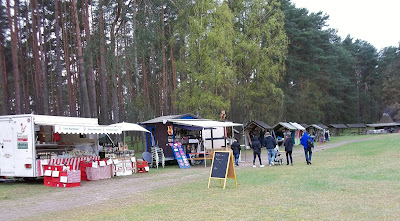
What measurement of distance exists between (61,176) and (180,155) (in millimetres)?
6997

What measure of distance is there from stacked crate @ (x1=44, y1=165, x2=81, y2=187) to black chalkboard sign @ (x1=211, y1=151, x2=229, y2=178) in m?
4.86

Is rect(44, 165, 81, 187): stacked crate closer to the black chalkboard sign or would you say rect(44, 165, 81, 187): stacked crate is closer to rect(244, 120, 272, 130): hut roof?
the black chalkboard sign

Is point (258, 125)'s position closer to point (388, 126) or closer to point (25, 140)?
point (25, 140)

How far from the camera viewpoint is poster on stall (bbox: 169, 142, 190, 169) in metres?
17.7

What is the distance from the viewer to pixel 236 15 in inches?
1267

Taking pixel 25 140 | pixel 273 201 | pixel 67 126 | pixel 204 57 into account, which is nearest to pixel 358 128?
pixel 204 57

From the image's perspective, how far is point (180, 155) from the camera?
1800 centimetres

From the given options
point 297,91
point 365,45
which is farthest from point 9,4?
point 365,45

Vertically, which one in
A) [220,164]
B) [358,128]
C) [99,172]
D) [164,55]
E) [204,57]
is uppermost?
[164,55]

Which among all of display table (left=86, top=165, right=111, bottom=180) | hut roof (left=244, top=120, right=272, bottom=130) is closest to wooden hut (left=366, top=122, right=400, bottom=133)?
hut roof (left=244, top=120, right=272, bottom=130)

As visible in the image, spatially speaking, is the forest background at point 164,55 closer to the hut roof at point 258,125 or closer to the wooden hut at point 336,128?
the hut roof at point 258,125

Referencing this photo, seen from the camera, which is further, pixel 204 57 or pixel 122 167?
pixel 204 57

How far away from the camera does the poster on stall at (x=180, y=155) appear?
17703 millimetres

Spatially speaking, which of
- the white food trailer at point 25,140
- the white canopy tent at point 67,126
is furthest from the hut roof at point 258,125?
the white food trailer at point 25,140
